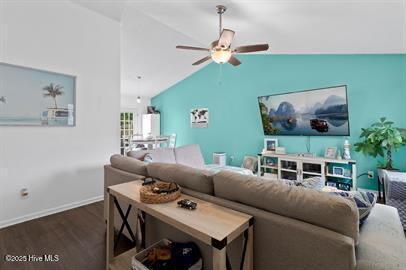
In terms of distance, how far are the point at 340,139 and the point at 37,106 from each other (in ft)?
15.7

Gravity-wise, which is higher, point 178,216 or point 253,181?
point 253,181

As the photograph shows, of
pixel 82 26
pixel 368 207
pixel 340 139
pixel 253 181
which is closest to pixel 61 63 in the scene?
pixel 82 26

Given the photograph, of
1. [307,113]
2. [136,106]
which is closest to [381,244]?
[307,113]

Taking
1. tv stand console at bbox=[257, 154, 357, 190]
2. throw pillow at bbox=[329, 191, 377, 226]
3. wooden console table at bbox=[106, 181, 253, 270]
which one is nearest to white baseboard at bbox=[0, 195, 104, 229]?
wooden console table at bbox=[106, 181, 253, 270]

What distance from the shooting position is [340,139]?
3615 mm

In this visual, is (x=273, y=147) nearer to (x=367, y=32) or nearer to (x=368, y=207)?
(x=367, y=32)

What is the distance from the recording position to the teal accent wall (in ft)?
10.5

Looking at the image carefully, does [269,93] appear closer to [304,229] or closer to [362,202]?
[362,202]

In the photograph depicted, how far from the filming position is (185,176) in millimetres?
1521

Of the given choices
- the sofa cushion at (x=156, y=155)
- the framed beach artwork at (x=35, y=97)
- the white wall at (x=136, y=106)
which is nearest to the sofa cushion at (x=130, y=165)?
the sofa cushion at (x=156, y=155)

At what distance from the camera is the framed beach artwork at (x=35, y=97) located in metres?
2.28

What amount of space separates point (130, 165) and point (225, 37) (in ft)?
5.87

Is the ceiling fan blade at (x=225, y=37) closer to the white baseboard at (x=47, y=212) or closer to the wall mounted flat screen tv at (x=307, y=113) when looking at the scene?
the wall mounted flat screen tv at (x=307, y=113)

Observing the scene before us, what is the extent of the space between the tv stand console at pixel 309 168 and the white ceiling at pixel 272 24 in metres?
1.91
